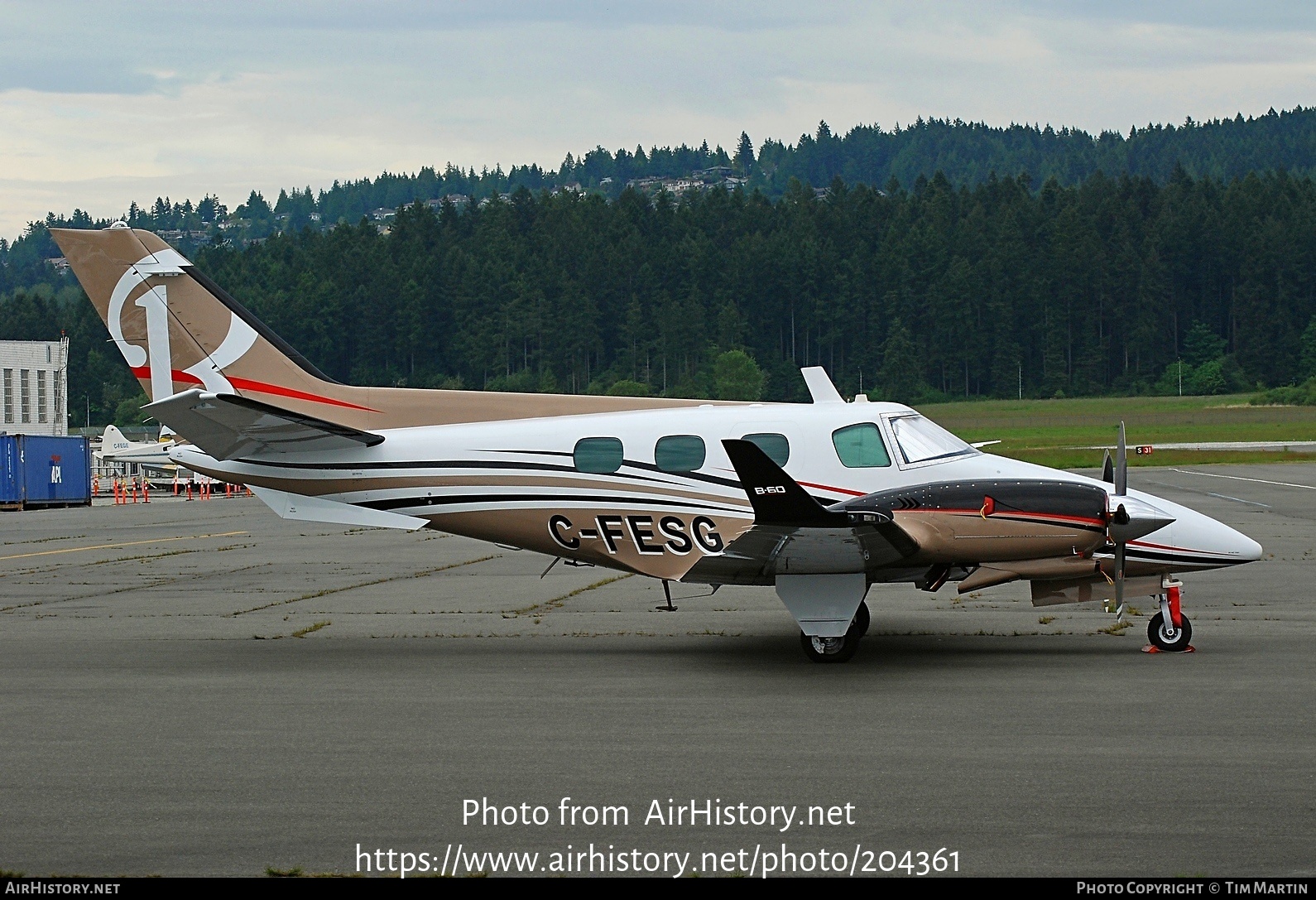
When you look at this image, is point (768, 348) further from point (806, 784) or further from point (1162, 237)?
point (806, 784)

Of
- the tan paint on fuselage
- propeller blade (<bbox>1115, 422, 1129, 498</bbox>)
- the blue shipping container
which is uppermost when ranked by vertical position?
propeller blade (<bbox>1115, 422, 1129, 498</bbox>)

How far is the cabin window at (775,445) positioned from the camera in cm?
1314

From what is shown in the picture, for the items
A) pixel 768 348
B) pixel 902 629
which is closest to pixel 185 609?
pixel 902 629

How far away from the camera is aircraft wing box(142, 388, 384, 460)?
1243 centimetres

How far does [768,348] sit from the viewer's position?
6196 inches

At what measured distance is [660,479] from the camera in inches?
526

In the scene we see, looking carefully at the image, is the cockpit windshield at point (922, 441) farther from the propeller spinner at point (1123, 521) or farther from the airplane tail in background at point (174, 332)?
the airplane tail in background at point (174, 332)

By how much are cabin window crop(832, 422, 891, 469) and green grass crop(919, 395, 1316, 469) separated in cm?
4433

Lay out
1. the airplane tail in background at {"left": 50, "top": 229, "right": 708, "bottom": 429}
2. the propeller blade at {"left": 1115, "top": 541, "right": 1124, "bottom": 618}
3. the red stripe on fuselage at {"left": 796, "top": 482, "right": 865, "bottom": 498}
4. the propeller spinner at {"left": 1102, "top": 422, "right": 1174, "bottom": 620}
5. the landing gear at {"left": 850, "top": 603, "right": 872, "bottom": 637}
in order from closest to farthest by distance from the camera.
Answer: the propeller blade at {"left": 1115, "top": 541, "right": 1124, "bottom": 618} < the propeller spinner at {"left": 1102, "top": 422, "right": 1174, "bottom": 620} < the red stripe on fuselage at {"left": 796, "top": 482, "right": 865, "bottom": 498} < the landing gear at {"left": 850, "top": 603, "right": 872, "bottom": 637} < the airplane tail in background at {"left": 50, "top": 229, "right": 708, "bottom": 429}

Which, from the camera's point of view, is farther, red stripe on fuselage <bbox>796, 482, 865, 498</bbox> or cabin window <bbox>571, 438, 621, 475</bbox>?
cabin window <bbox>571, 438, 621, 475</bbox>

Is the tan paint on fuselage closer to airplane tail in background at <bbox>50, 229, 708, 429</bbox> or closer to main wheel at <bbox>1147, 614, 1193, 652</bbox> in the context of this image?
main wheel at <bbox>1147, 614, 1193, 652</bbox>

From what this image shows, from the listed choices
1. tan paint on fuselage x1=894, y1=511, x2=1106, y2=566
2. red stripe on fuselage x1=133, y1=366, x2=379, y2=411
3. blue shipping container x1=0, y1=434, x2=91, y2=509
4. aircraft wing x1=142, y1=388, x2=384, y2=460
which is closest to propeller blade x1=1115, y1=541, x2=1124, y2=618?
tan paint on fuselage x1=894, y1=511, x2=1106, y2=566

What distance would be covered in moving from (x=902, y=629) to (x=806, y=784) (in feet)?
23.1

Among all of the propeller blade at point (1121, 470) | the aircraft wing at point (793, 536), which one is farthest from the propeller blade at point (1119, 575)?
the aircraft wing at point (793, 536)
